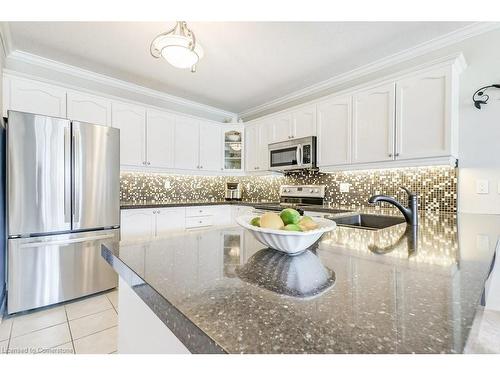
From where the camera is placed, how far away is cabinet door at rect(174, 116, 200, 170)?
3516 mm

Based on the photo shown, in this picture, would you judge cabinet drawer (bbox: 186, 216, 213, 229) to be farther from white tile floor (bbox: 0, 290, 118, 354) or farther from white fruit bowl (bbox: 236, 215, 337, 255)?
white fruit bowl (bbox: 236, 215, 337, 255)

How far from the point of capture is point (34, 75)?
2645mm

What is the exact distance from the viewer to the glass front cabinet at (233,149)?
4023 millimetres

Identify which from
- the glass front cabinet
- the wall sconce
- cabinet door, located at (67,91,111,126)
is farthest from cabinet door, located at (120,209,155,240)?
the wall sconce

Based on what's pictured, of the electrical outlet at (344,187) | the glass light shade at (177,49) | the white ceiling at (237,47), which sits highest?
the white ceiling at (237,47)

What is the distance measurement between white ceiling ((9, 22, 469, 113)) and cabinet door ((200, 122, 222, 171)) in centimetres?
74

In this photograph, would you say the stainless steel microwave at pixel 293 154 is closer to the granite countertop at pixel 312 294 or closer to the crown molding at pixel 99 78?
the crown molding at pixel 99 78

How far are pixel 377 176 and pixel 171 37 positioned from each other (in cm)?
243

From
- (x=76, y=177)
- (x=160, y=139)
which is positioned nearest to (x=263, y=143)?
(x=160, y=139)

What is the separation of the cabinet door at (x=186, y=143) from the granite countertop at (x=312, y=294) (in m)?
2.80

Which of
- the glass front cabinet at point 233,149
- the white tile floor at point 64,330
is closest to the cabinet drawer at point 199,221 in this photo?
the glass front cabinet at point 233,149

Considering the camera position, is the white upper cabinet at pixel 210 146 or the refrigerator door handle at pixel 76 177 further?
the white upper cabinet at pixel 210 146

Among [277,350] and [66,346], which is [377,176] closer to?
[277,350]

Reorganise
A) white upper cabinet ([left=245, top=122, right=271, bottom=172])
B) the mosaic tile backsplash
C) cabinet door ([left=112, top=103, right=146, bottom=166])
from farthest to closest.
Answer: white upper cabinet ([left=245, top=122, right=271, bottom=172]), cabinet door ([left=112, top=103, right=146, bottom=166]), the mosaic tile backsplash
